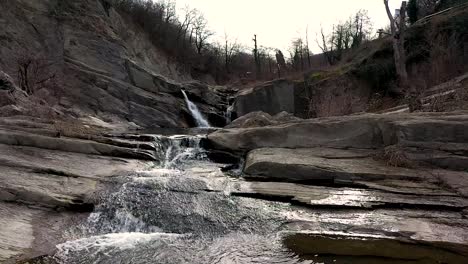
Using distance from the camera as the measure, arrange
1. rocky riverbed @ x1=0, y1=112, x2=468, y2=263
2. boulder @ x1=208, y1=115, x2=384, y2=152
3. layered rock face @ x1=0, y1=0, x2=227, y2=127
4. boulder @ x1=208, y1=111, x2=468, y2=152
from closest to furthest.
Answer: rocky riverbed @ x1=0, y1=112, x2=468, y2=263 < boulder @ x1=208, y1=111, x2=468, y2=152 < boulder @ x1=208, y1=115, x2=384, y2=152 < layered rock face @ x1=0, y1=0, x2=227, y2=127

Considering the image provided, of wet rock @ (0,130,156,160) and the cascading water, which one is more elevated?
the cascading water

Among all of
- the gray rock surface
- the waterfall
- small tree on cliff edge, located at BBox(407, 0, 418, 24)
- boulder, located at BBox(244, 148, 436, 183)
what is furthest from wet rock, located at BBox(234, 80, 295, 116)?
boulder, located at BBox(244, 148, 436, 183)

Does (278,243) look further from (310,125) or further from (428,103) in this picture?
(428,103)

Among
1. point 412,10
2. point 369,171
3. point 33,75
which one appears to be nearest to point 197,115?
point 33,75

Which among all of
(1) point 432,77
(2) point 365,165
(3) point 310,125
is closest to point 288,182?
(2) point 365,165

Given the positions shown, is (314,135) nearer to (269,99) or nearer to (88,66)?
(269,99)

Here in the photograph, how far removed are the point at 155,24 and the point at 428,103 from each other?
28788 mm

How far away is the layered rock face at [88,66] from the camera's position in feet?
66.4

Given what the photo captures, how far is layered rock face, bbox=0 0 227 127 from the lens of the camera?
797 inches

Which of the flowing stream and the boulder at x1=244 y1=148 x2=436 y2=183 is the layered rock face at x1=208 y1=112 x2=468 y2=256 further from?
the flowing stream

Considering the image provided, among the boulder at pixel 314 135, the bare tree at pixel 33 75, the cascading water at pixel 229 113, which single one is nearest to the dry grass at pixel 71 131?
→ the boulder at pixel 314 135

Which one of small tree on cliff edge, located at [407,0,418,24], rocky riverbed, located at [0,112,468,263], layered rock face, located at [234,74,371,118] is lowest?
rocky riverbed, located at [0,112,468,263]

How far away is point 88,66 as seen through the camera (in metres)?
22.3

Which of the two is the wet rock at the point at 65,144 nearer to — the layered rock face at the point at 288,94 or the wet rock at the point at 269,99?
the layered rock face at the point at 288,94
